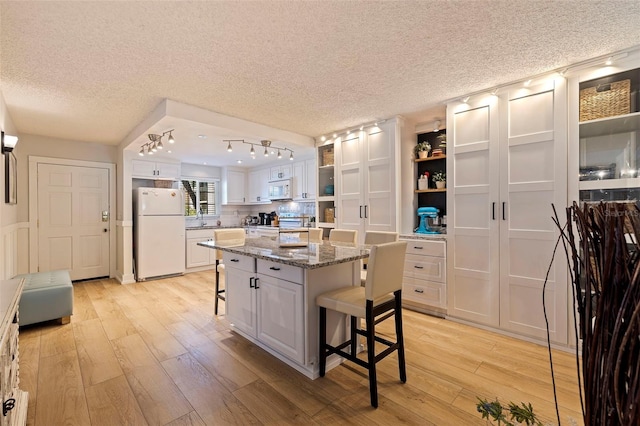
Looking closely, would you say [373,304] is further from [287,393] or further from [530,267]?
[530,267]

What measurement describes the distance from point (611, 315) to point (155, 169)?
626cm

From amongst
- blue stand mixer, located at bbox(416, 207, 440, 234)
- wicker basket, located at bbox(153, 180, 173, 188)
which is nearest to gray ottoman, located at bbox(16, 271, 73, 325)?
wicker basket, located at bbox(153, 180, 173, 188)

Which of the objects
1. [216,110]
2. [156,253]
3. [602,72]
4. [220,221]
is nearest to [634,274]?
[602,72]

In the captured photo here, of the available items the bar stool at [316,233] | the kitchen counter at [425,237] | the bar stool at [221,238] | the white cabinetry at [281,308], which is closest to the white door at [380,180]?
the kitchen counter at [425,237]

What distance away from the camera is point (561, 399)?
1913 millimetres

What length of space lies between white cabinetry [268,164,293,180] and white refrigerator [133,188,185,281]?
6.16ft

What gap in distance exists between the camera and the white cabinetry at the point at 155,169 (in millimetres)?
5316

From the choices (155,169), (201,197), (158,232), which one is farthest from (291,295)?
(201,197)

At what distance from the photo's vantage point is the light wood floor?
177 cm

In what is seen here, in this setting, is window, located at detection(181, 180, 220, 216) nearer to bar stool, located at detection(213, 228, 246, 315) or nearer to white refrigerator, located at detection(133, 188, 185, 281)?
white refrigerator, located at detection(133, 188, 185, 281)

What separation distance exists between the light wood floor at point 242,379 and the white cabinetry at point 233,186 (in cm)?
391

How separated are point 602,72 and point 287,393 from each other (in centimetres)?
345

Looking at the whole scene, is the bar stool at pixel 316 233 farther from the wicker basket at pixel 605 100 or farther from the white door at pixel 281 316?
the wicker basket at pixel 605 100

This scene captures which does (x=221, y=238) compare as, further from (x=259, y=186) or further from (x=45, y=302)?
(x=259, y=186)
